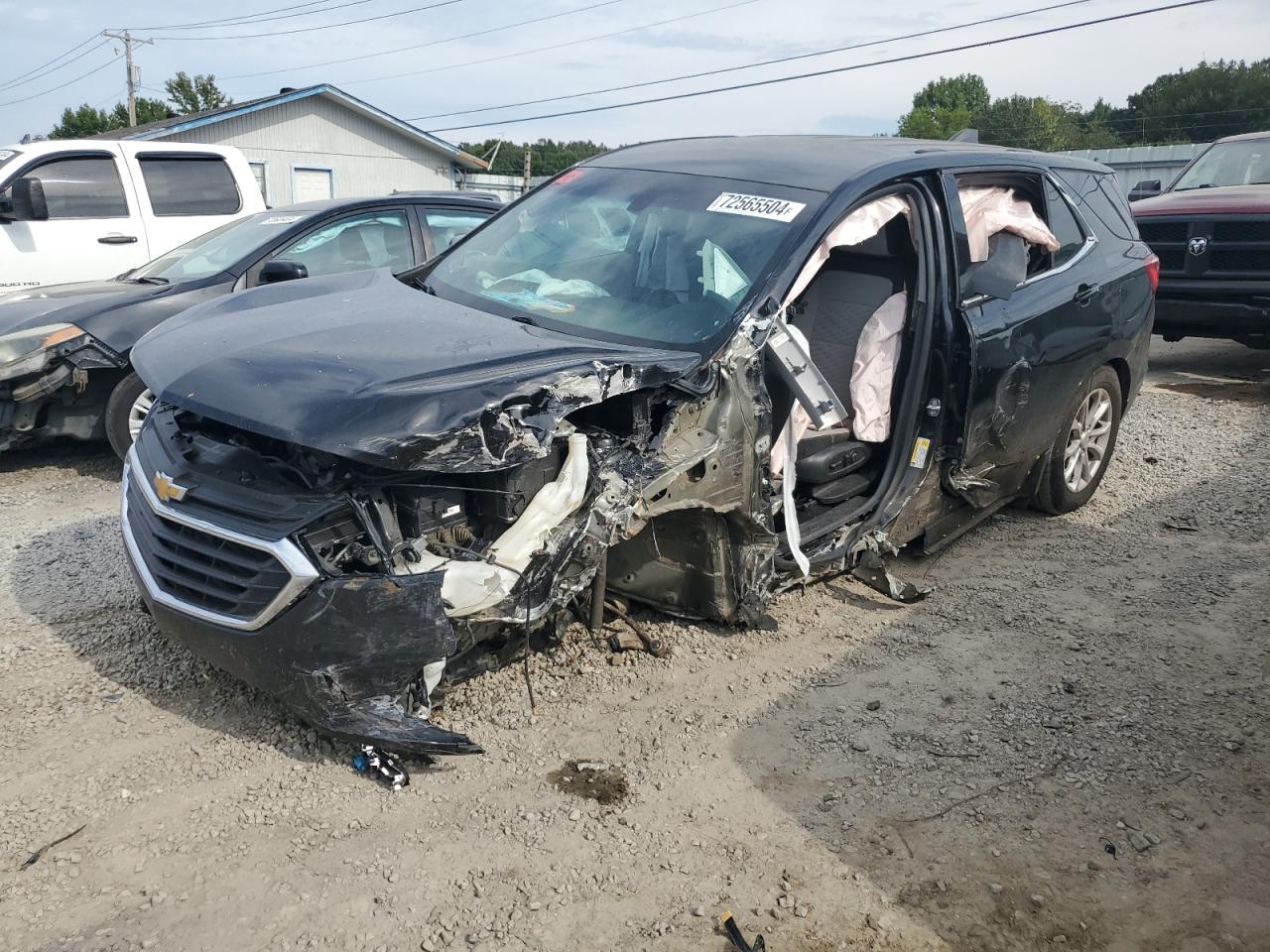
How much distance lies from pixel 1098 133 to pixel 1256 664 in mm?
64365

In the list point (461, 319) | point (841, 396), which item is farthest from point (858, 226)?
point (461, 319)

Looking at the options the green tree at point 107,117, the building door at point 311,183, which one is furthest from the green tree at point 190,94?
the building door at point 311,183

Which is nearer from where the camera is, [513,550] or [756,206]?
[513,550]

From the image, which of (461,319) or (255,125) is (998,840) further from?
(255,125)

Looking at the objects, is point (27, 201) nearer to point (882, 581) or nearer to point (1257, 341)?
point (882, 581)

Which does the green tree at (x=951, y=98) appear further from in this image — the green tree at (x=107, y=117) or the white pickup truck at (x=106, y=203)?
the white pickup truck at (x=106, y=203)

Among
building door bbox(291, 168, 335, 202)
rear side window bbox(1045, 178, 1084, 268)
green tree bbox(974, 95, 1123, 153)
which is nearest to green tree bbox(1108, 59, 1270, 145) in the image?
green tree bbox(974, 95, 1123, 153)

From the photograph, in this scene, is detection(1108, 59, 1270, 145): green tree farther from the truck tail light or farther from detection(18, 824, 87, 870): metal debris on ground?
detection(18, 824, 87, 870): metal debris on ground

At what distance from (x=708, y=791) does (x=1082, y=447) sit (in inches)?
137

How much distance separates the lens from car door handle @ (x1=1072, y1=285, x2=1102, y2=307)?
200 inches

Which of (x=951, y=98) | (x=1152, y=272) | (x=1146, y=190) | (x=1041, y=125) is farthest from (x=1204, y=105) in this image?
(x=1152, y=272)

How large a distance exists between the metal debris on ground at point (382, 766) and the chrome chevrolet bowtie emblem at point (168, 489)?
3.08ft

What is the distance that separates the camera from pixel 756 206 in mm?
4102

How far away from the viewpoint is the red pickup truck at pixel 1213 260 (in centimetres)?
868
